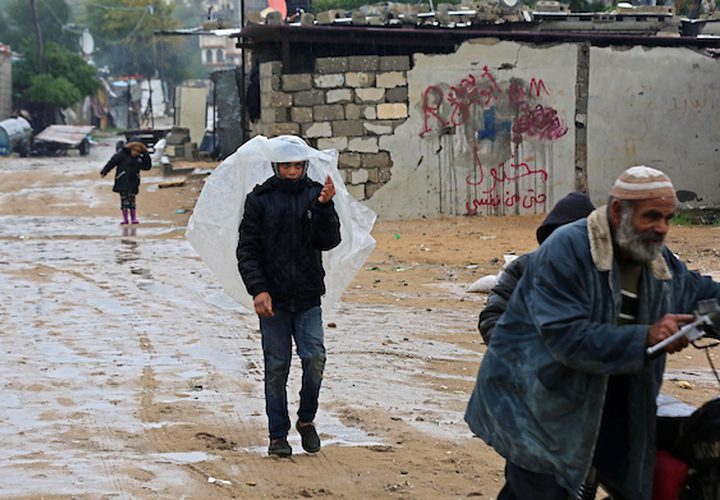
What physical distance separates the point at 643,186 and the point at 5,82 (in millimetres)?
60192

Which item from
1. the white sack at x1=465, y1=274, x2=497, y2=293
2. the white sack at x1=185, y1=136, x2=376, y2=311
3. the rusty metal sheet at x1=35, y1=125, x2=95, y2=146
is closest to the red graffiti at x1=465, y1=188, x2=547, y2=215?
the white sack at x1=465, y1=274, x2=497, y2=293

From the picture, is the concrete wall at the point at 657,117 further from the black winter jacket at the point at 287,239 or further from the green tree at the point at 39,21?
the green tree at the point at 39,21

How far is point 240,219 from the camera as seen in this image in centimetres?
695

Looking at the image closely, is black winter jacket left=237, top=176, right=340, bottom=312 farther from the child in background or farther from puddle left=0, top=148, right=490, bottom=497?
the child in background

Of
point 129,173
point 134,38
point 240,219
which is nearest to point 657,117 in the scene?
point 129,173

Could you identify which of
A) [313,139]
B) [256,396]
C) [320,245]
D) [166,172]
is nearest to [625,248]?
[320,245]

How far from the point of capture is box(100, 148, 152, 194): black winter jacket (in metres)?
20.2

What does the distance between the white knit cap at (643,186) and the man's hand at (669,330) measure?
377 mm

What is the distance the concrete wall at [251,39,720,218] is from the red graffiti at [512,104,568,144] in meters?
0.02

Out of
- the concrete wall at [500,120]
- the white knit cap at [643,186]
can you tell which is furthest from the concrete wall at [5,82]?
the white knit cap at [643,186]

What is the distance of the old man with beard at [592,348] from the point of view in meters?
3.73

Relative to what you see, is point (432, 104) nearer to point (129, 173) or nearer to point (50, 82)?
point (129, 173)

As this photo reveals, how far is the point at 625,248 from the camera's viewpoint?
3803 millimetres

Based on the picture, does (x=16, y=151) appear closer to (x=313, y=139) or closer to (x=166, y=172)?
(x=166, y=172)
